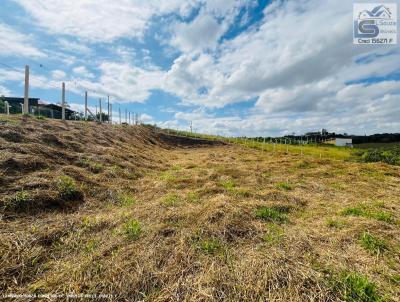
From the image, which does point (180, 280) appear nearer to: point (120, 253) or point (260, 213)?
point (120, 253)

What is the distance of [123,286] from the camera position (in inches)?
125

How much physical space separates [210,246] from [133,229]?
1566 millimetres

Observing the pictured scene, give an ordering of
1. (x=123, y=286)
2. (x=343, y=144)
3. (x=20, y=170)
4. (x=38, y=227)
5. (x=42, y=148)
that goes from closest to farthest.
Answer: (x=123, y=286) < (x=38, y=227) < (x=20, y=170) < (x=42, y=148) < (x=343, y=144)

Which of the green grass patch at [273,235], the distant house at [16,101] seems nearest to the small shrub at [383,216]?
the green grass patch at [273,235]

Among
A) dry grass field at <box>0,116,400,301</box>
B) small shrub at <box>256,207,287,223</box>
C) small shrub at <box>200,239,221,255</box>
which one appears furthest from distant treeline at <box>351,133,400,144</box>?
small shrub at <box>200,239,221,255</box>

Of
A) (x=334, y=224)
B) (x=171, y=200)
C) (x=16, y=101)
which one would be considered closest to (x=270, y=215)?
(x=334, y=224)

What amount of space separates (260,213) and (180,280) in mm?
2763

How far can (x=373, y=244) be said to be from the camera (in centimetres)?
411

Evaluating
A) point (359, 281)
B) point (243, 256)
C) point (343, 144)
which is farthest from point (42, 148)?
point (343, 144)

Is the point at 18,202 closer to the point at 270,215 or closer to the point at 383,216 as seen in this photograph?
the point at 270,215

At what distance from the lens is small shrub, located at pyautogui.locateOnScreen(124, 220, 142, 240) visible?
4.46 metres

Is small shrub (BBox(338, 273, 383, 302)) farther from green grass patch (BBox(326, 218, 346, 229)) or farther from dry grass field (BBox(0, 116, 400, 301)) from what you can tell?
green grass patch (BBox(326, 218, 346, 229))

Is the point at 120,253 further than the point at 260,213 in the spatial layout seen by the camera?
No

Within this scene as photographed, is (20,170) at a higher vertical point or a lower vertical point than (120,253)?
higher
